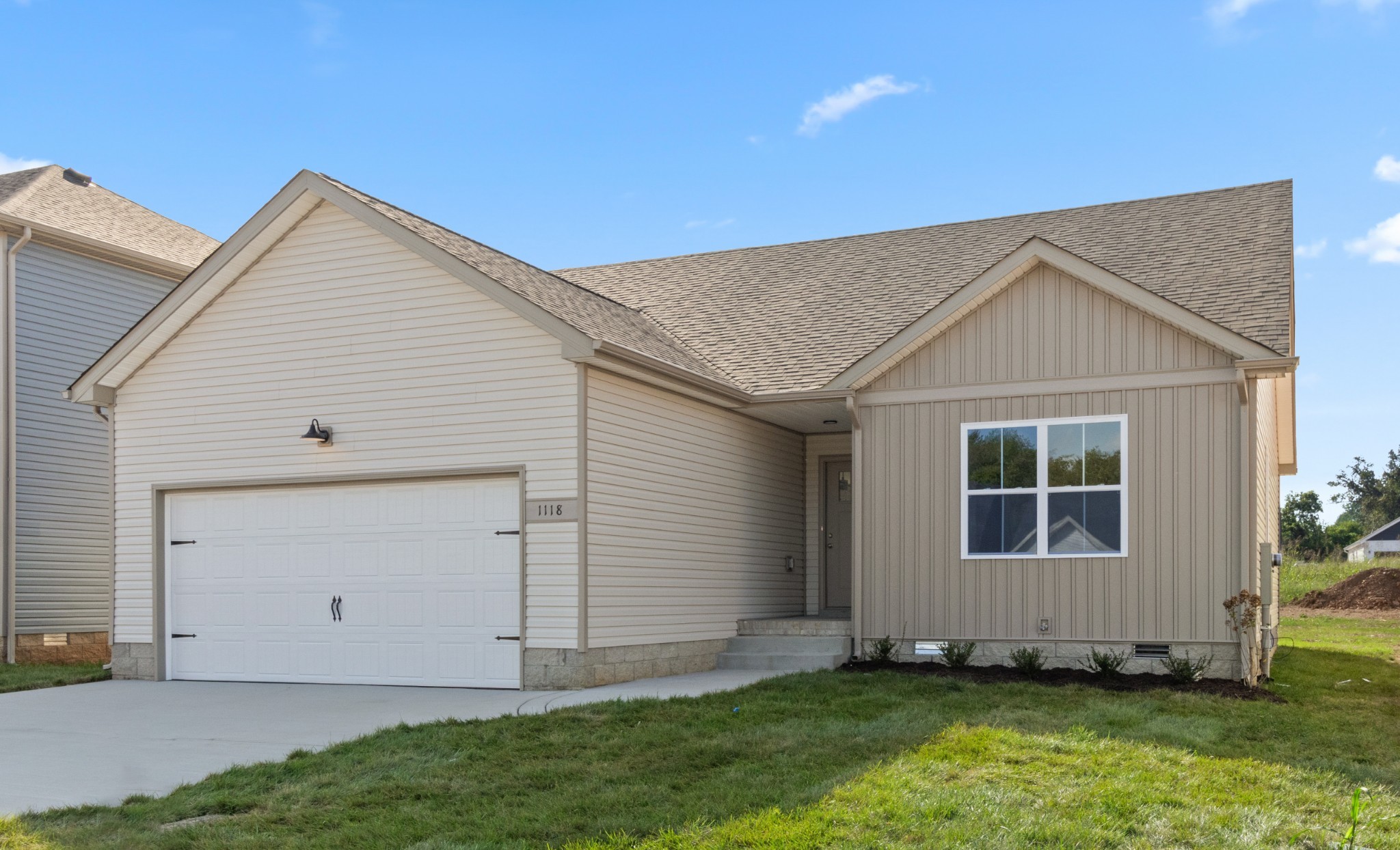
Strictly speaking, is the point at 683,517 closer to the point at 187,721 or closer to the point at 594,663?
the point at 594,663

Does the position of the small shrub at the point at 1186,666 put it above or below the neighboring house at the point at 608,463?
below

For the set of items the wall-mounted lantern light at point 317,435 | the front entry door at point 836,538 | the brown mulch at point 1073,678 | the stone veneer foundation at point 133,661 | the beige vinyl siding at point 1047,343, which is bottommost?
the stone veneer foundation at point 133,661

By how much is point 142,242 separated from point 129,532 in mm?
6298

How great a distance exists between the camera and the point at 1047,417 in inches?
497

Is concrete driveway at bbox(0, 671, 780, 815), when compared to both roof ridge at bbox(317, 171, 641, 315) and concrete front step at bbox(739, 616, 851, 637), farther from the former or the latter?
roof ridge at bbox(317, 171, 641, 315)

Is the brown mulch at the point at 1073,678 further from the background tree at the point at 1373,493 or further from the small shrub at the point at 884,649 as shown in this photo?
the background tree at the point at 1373,493

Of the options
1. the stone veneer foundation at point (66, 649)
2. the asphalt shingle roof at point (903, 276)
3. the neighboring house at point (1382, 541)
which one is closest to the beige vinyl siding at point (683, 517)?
the asphalt shingle roof at point (903, 276)

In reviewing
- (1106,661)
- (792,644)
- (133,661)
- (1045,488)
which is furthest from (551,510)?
(133,661)

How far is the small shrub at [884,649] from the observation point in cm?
1288

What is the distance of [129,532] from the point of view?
14.2m

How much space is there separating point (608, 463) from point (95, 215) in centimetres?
1117

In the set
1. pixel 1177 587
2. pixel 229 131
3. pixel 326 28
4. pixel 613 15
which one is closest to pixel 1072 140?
pixel 613 15

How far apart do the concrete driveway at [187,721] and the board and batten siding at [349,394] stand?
1.30m

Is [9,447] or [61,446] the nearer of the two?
[9,447]
